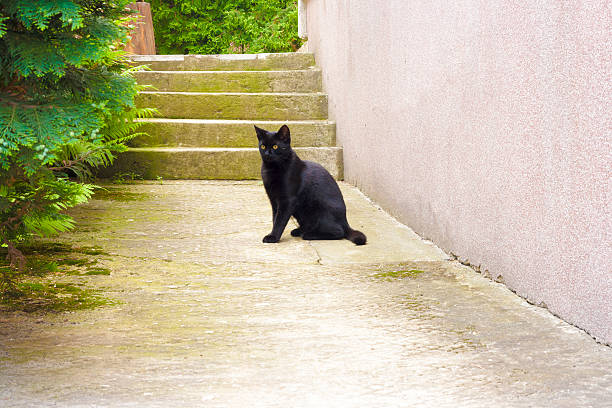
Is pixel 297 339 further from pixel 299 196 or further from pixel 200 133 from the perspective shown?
pixel 200 133

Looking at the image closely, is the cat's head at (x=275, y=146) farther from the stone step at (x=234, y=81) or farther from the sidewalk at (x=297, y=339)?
the stone step at (x=234, y=81)

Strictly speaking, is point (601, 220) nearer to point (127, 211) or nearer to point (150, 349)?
point (150, 349)

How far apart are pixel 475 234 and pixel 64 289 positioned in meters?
1.94

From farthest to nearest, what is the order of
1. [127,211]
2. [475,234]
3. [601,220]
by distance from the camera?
[127,211]
[475,234]
[601,220]

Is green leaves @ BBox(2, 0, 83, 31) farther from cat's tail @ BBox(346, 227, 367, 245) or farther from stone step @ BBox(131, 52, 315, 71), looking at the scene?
stone step @ BBox(131, 52, 315, 71)

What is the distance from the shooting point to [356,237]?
12.3ft

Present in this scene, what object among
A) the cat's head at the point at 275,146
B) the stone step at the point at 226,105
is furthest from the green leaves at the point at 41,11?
the stone step at the point at 226,105

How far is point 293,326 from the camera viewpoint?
92.0 inches

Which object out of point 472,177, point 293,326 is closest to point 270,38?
point 472,177

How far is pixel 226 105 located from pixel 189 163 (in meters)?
1.11

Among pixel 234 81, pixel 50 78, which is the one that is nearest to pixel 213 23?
pixel 234 81

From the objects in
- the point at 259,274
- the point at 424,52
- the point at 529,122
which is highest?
the point at 424,52

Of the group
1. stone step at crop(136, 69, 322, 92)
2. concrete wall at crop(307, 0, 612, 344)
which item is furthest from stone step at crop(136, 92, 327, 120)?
concrete wall at crop(307, 0, 612, 344)

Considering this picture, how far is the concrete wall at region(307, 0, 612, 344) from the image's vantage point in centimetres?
212
